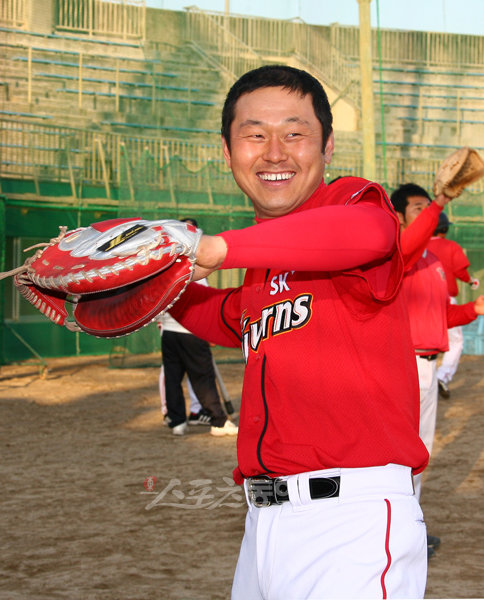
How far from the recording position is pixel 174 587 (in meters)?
4.73

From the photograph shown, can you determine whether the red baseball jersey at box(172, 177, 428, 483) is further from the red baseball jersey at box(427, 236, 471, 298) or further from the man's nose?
the red baseball jersey at box(427, 236, 471, 298)

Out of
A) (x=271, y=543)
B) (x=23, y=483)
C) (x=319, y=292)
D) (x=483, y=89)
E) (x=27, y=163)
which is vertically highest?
(x=483, y=89)

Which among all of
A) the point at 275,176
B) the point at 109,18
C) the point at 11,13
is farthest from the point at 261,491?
the point at 109,18

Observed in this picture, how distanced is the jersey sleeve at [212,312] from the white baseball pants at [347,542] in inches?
30.7

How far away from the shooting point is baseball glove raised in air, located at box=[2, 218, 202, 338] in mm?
1760

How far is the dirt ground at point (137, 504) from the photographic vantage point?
4863 millimetres

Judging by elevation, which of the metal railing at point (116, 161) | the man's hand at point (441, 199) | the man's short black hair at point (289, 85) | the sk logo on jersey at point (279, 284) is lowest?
the sk logo on jersey at point (279, 284)

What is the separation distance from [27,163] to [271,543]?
15518 millimetres

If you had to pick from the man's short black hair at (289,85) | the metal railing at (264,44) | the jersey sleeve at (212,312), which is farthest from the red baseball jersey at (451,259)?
the metal railing at (264,44)

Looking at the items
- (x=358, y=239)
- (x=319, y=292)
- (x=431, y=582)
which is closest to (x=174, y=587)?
(x=431, y=582)

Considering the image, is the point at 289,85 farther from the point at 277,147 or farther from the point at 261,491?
the point at 261,491

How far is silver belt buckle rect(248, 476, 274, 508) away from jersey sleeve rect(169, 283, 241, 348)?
67 centimetres

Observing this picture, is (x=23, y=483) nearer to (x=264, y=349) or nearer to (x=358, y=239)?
(x=264, y=349)

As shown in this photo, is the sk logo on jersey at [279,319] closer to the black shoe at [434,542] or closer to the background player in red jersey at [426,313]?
the background player in red jersey at [426,313]
